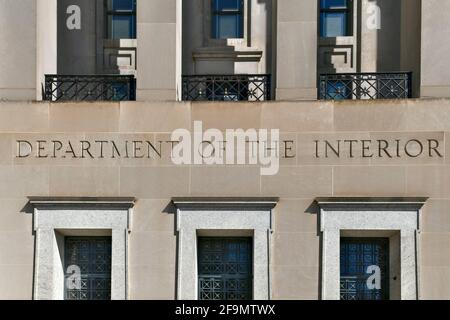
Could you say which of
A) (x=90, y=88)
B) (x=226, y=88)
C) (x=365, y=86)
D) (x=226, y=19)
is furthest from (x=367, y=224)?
(x=90, y=88)

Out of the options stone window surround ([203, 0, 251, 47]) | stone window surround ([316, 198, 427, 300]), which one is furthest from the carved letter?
stone window surround ([316, 198, 427, 300])

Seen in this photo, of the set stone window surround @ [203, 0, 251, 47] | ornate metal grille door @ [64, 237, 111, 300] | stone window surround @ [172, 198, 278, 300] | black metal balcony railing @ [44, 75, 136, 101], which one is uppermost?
stone window surround @ [203, 0, 251, 47]

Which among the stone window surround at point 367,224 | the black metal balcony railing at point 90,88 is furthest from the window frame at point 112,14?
the stone window surround at point 367,224

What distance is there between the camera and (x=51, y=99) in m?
18.9

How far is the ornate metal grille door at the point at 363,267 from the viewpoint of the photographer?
58.5 ft

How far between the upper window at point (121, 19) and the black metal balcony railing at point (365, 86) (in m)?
5.22

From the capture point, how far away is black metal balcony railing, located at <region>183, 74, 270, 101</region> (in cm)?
1884

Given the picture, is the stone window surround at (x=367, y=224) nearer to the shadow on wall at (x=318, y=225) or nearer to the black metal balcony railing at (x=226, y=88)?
the shadow on wall at (x=318, y=225)

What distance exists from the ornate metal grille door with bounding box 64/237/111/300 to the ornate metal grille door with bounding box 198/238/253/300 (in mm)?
2080

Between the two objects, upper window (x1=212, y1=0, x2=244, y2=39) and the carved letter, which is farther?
upper window (x1=212, y1=0, x2=244, y2=39)

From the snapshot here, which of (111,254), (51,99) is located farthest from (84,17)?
(111,254)

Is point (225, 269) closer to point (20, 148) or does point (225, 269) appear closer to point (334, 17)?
point (20, 148)

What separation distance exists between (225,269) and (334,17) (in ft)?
23.3

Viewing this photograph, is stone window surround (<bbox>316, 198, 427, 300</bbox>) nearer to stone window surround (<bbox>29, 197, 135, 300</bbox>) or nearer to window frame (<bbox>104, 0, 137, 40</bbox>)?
stone window surround (<bbox>29, 197, 135, 300</bbox>)
